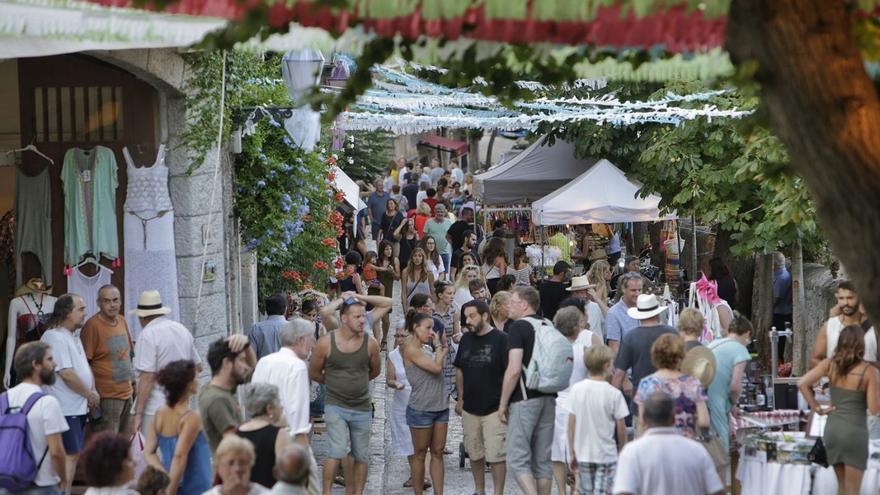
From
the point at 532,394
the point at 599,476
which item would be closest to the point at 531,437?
the point at 532,394

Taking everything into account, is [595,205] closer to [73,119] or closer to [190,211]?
[190,211]

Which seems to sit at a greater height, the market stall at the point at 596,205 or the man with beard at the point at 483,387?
the market stall at the point at 596,205

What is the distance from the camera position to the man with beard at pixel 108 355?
1043 cm

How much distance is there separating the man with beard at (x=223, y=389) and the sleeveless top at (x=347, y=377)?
2.07 meters

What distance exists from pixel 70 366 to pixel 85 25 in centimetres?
257

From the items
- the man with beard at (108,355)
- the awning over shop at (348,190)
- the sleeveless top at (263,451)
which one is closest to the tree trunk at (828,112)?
the sleeveless top at (263,451)

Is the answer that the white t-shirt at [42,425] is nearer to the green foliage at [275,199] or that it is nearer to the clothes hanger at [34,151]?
the clothes hanger at [34,151]

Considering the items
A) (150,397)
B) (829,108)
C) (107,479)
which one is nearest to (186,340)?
(150,397)

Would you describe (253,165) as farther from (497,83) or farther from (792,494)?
(497,83)

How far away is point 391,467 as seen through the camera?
13.4 m

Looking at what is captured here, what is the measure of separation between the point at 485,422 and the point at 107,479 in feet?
15.6

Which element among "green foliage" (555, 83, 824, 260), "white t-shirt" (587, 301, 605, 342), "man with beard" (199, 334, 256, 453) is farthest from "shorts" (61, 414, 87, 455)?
"green foliage" (555, 83, 824, 260)

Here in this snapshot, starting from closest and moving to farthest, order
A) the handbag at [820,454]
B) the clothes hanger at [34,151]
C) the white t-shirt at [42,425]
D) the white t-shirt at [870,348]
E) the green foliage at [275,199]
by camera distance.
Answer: the white t-shirt at [42,425]
the handbag at [820,454]
the white t-shirt at [870,348]
the clothes hanger at [34,151]
the green foliage at [275,199]

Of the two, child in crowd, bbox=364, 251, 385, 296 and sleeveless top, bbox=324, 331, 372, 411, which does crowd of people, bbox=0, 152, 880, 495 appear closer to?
sleeveless top, bbox=324, 331, 372, 411
